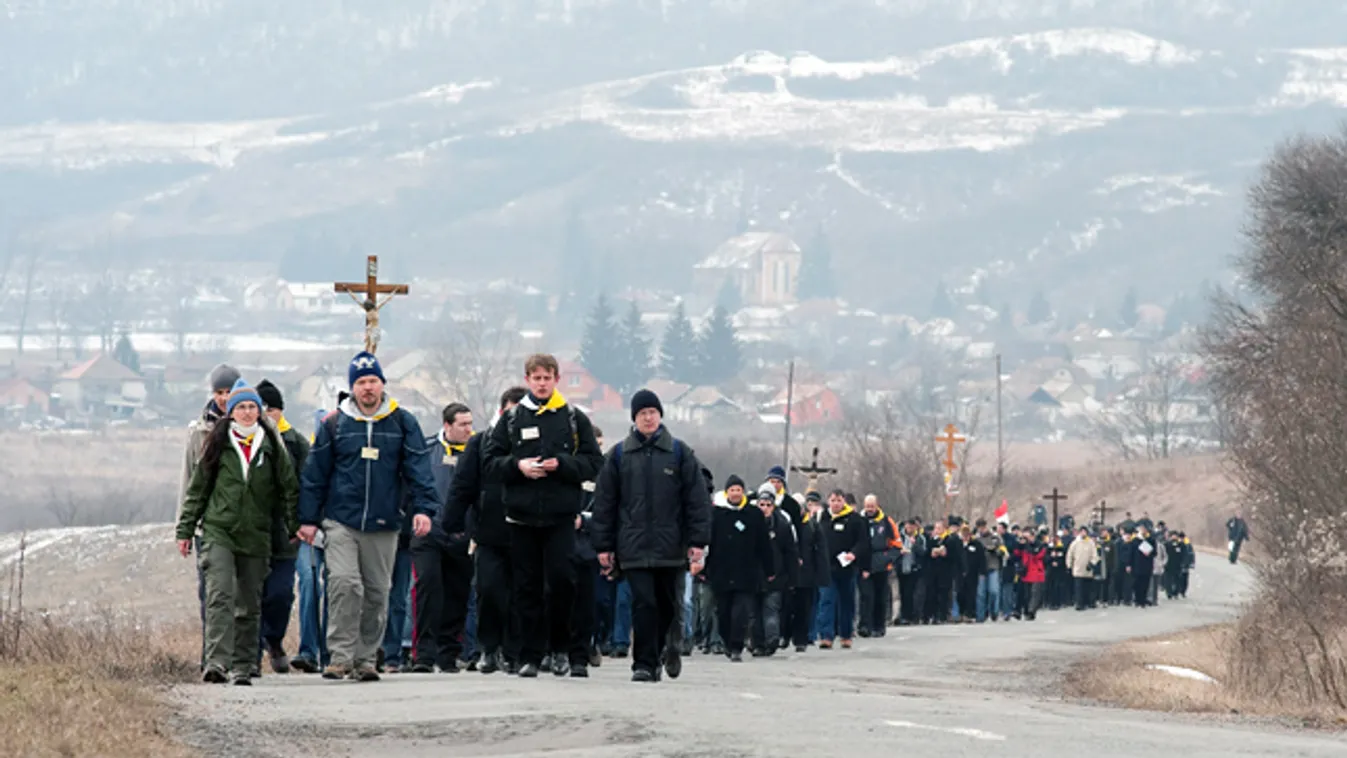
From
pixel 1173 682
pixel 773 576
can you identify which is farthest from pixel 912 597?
pixel 1173 682

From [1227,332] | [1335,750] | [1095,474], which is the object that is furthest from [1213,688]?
[1095,474]

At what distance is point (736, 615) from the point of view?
25094mm

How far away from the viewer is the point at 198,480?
16.5 metres

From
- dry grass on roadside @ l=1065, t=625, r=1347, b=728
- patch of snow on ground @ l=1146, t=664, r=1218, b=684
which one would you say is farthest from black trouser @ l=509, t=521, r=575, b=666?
patch of snow on ground @ l=1146, t=664, r=1218, b=684

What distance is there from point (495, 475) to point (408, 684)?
4.74 ft

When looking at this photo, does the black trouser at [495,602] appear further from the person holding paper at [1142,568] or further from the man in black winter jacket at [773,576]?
the person holding paper at [1142,568]

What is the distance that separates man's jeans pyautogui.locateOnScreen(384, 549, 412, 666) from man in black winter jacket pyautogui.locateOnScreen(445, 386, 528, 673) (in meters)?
0.60

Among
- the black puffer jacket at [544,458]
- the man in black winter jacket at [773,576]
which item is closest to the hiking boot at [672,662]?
the black puffer jacket at [544,458]

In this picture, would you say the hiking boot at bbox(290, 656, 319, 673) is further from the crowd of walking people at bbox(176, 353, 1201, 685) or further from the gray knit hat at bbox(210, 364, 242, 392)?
the gray knit hat at bbox(210, 364, 242, 392)

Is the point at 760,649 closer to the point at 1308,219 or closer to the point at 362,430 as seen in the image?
the point at 362,430

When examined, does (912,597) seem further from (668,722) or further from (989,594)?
(668,722)

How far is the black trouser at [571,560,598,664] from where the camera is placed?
18009 mm

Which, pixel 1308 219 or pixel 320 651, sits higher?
pixel 1308 219

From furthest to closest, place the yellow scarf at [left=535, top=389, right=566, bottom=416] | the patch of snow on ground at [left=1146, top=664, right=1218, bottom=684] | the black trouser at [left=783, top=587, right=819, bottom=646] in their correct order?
1. the black trouser at [left=783, top=587, right=819, bottom=646]
2. the patch of snow on ground at [left=1146, top=664, right=1218, bottom=684]
3. the yellow scarf at [left=535, top=389, right=566, bottom=416]
